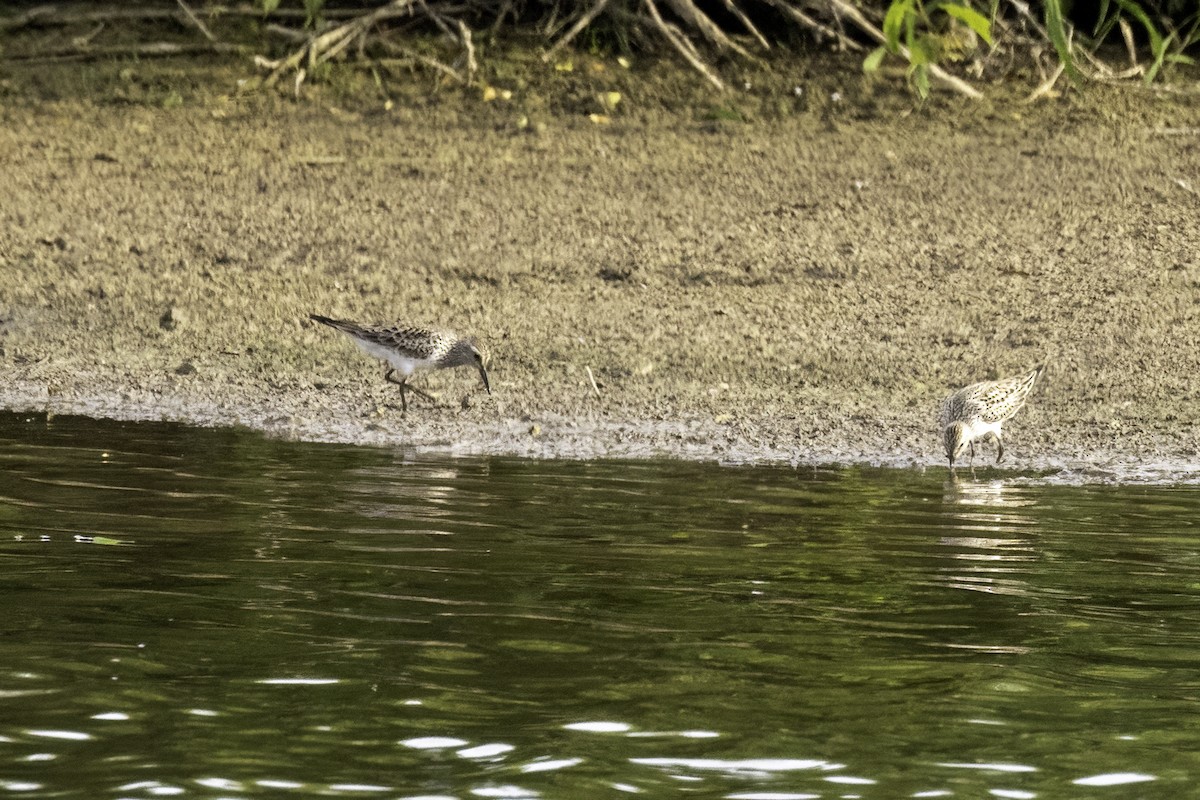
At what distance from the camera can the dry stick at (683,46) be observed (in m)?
14.8

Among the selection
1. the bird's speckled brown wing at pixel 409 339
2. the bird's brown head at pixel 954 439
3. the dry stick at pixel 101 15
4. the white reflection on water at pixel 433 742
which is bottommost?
the white reflection on water at pixel 433 742

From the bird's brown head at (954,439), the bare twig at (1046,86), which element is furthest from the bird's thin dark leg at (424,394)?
the bare twig at (1046,86)

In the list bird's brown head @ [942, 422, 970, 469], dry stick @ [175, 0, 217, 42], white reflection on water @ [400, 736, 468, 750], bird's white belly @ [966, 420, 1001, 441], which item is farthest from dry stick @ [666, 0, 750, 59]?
white reflection on water @ [400, 736, 468, 750]

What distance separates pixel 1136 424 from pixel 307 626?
5.33 meters

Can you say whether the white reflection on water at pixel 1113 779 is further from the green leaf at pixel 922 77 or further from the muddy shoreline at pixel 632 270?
the muddy shoreline at pixel 632 270

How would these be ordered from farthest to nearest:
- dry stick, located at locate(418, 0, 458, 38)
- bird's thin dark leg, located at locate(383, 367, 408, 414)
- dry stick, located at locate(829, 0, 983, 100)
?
dry stick, located at locate(418, 0, 458, 38), dry stick, located at locate(829, 0, 983, 100), bird's thin dark leg, located at locate(383, 367, 408, 414)

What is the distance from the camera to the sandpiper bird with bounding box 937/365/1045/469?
359 inches

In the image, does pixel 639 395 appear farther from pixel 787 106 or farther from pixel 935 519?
pixel 787 106

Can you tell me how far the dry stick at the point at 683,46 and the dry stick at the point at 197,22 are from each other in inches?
131

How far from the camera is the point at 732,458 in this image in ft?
30.7

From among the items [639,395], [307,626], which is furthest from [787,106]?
[307,626]

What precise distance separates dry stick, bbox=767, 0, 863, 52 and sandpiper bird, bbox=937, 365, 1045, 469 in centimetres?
570

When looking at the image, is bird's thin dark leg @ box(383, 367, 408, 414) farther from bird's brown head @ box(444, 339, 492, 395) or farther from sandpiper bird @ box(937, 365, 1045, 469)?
sandpiper bird @ box(937, 365, 1045, 469)

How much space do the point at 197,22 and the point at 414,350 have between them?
233 inches
